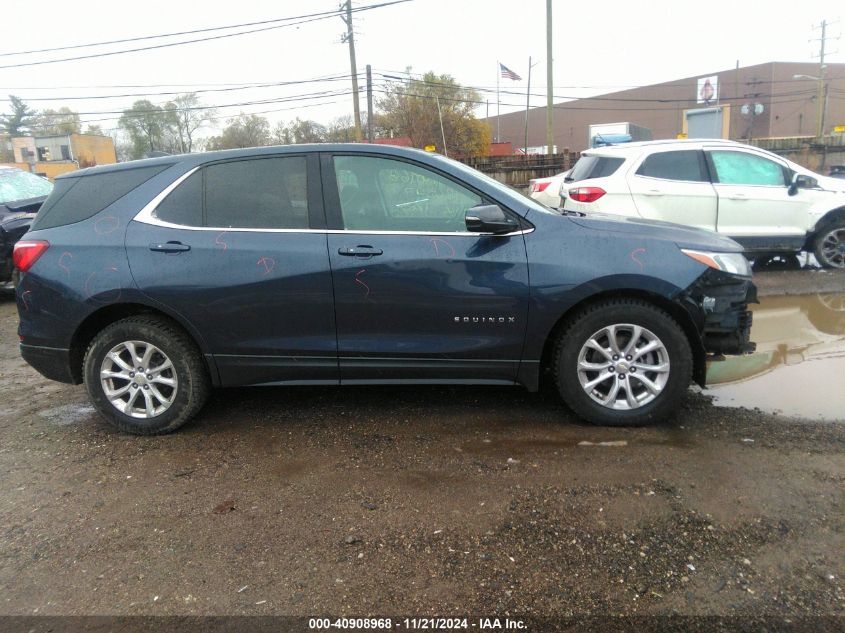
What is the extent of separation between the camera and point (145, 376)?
391cm

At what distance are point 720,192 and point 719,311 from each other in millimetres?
4980

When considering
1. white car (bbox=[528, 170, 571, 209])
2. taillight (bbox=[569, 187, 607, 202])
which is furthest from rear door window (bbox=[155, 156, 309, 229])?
white car (bbox=[528, 170, 571, 209])

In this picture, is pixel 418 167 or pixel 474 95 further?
pixel 474 95

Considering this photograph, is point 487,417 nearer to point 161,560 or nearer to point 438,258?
point 438,258

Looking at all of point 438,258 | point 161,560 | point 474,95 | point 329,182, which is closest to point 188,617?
point 161,560

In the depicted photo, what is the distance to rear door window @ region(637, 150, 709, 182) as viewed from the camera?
798 cm

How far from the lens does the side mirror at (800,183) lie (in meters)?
8.05

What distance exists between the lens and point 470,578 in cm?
247

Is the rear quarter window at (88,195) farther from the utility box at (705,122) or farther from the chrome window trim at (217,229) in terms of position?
the utility box at (705,122)

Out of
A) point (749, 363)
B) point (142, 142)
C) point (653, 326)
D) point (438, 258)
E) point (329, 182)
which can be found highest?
point (142, 142)

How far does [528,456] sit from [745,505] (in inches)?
43.6

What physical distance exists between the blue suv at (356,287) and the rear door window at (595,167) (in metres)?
4.40

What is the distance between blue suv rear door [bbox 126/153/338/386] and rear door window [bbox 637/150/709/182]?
5617 millimetres

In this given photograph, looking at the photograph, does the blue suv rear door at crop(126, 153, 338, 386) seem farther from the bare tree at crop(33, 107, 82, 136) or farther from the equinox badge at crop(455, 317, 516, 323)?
the bare tree at crop(33, 107, 82, 136)
